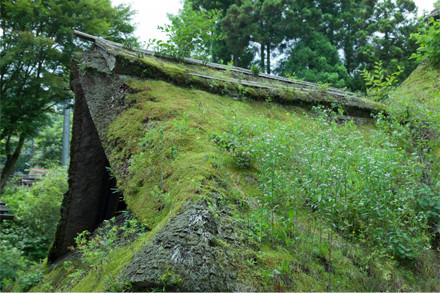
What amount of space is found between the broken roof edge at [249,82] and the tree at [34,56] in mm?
7467

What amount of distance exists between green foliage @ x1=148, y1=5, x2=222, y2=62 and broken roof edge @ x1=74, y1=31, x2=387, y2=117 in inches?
5.7

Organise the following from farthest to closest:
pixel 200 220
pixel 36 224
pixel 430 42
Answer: pixel 36 224 → pixel 430 42 → pixel 200 220

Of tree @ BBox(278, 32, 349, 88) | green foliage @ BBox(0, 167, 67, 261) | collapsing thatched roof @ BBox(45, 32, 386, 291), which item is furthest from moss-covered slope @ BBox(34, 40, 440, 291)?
tree @ BBox(278, 32, 349, 88)

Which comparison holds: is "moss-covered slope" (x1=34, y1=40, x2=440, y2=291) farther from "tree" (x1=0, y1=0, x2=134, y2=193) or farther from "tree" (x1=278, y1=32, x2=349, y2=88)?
"tree" (x1=278, y1=32, x2=349, y2=88)

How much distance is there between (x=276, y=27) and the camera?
1983 cm

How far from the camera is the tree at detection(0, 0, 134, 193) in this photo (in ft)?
37.7

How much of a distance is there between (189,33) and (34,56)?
8.86 meters

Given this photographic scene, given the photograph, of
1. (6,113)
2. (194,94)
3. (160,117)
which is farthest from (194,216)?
(6,113)

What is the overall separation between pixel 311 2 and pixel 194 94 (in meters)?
19.8

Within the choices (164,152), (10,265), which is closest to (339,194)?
(164,152)

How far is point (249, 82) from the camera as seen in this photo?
18.8 ft

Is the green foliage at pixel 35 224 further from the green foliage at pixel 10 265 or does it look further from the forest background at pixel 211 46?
the green foliage at pixel 10 265

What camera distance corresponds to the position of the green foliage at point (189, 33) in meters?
5.14

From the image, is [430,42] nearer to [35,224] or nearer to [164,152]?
[164,152]
